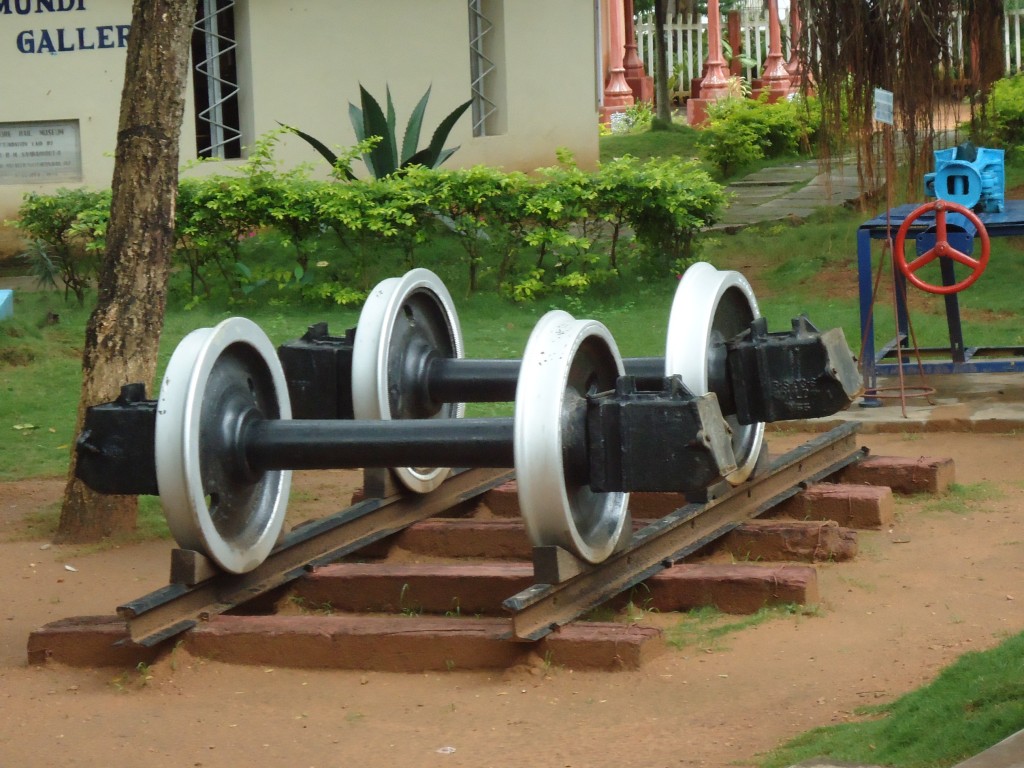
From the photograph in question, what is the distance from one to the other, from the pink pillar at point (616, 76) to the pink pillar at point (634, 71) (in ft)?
2.22

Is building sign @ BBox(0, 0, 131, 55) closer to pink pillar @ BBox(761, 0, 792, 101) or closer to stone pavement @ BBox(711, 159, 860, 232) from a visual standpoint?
stone pavement @ BBox(711, 159, 860, 232)

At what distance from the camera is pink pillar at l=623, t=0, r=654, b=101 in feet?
82.9

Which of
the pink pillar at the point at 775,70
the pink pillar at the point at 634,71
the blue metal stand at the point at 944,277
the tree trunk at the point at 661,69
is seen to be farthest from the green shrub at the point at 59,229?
the pink pillar at the point at 634,71

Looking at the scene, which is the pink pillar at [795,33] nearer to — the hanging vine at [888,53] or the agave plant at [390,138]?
the hanging vine at [888,53]

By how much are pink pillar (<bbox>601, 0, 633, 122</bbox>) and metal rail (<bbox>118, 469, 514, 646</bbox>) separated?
17579 mm

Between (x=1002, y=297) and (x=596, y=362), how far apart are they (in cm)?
748

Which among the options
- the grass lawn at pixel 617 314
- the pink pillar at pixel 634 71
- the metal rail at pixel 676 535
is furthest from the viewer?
the pink pillar at pixel 634 71

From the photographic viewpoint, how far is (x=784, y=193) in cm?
1608

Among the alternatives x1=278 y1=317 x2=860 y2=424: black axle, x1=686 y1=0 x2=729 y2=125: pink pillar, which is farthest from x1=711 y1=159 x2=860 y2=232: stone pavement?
x1=278 y1=317 x2=860 y2=424: black axle

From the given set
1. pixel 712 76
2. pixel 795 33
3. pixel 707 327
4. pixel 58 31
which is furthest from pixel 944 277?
pixel 712 76

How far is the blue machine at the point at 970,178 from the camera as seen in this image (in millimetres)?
8812

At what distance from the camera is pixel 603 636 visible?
4488 mm

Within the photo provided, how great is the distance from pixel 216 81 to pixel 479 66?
277 cm

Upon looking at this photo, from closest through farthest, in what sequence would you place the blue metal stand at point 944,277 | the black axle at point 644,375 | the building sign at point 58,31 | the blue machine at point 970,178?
the black axle at point 644,375 → the blue metal stand at point 944,277 → the blue machine at point 970,178 → the building sign at point 58,31
